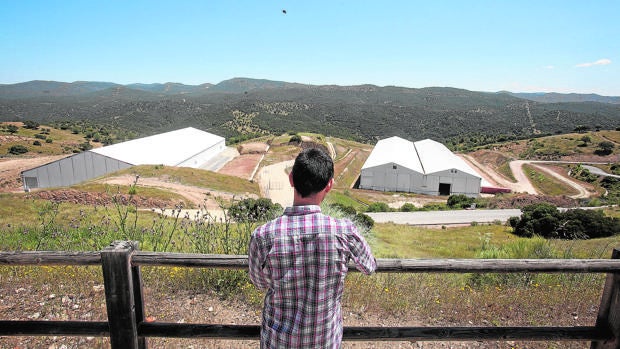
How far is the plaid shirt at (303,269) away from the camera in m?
1.69

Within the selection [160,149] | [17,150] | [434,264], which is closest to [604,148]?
[160,149]

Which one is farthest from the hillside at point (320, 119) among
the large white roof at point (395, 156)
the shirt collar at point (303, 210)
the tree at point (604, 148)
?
the shirt collar at point (303, 210)

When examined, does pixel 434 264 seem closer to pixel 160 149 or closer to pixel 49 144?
pixel 160 149

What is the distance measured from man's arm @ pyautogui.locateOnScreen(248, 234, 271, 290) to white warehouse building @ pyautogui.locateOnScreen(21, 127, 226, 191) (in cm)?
3326

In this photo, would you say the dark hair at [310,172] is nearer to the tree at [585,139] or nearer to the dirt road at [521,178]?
the dirt road at [521,178]

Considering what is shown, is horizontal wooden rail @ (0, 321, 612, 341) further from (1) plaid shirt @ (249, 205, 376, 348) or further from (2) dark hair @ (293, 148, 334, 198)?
(2) dark hair @ (293, 148, 334, 198)

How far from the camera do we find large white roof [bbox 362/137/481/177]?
148ft

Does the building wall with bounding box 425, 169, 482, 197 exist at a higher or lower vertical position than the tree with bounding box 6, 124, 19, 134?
lower

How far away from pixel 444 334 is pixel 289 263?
165 cm

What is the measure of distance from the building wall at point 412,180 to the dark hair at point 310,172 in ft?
144

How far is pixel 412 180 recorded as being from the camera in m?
44.3

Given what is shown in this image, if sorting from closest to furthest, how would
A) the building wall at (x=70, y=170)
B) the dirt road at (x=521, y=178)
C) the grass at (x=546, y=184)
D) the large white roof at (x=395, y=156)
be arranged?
the building wall at (x=70, y=170), the large white roof at (x=395, y=156), the grass at (x=546, y=184), the dirt road at (x=521, y=178)

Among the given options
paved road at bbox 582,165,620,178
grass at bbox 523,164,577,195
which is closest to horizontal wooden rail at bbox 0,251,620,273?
grass at bbox 523,164,577,195

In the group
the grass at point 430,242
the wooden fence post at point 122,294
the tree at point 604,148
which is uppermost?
the wooden fence post at point 122,294
